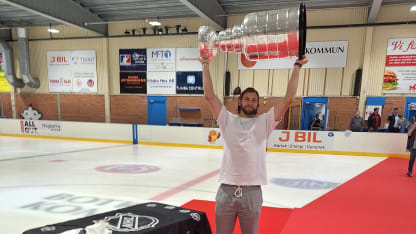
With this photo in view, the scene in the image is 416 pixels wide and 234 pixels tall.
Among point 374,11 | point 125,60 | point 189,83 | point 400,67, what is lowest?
point 189,83

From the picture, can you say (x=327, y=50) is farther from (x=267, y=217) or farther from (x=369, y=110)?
(x=267, y=217)

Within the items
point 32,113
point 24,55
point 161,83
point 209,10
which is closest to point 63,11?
point 24,55

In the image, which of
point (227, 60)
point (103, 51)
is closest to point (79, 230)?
point (227, 60)

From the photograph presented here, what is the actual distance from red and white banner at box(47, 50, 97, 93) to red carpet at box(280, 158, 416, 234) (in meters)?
13.6

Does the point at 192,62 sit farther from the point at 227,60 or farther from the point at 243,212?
A: the point at 243,212

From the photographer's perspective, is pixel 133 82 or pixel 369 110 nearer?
pixel 369 110

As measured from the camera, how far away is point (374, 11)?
9891mm

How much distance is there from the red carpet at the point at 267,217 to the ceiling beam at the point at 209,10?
731cm

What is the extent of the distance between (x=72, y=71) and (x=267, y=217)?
47.8 ft

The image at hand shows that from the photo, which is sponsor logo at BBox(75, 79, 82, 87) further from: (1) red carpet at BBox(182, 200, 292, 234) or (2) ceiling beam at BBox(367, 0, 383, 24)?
(2) ceiling beam at BBox(367, 0, 383, 24)

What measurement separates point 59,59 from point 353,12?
15.7 metres

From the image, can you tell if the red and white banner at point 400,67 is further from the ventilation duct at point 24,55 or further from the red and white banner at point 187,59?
the ventilation duct at point 24,55

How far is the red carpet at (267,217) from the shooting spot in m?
3.30

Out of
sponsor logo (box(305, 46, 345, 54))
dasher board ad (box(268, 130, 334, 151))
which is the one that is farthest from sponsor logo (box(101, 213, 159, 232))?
sponsor logo (box(305, 46, 345, 54))
